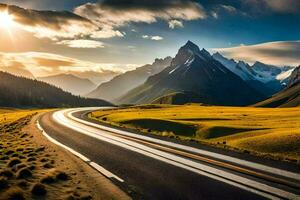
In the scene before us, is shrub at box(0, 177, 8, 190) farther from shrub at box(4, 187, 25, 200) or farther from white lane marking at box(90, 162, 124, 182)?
white lane marking at box(90, 162, 124, 182)

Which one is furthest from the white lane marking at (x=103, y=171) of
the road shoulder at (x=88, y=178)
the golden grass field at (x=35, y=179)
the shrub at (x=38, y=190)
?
the shrub at (x=38, y=190)

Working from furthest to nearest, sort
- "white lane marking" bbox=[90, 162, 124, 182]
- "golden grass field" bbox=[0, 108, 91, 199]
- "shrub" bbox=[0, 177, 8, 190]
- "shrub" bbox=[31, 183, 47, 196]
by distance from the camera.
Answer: "white lane marking" bbox=[90, 162, 124, 182] → "shrub" bbox=[0, 177, 8, 190] → "shrub" bbox=[31, 183, 47, 196] → "golden grass field" bbox=[0, 108, 91, 199]

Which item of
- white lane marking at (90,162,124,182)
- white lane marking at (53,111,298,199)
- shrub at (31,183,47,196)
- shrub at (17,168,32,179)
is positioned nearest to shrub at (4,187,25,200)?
shrub at (31,183,47,196)

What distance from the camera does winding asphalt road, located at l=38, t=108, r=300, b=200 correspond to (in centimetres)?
1634

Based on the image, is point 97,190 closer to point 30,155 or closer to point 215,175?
point 215,175

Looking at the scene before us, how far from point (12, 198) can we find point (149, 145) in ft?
56.5

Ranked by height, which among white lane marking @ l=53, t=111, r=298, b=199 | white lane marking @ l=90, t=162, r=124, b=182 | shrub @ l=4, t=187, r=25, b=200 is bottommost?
white lane marking @ l=90, t=162, r=124, b=182

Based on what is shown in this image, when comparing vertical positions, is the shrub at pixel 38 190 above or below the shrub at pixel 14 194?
below

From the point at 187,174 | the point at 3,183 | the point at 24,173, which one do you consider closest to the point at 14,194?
the point at 3,183

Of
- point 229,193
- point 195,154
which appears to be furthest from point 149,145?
point 229,193

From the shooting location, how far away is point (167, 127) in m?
51.5

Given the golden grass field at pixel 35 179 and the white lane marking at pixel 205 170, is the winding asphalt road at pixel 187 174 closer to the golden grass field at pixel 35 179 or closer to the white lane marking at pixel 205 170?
the white lane marking at pixel 205 170

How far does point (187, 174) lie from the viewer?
20047mm

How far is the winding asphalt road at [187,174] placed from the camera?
643 inches
